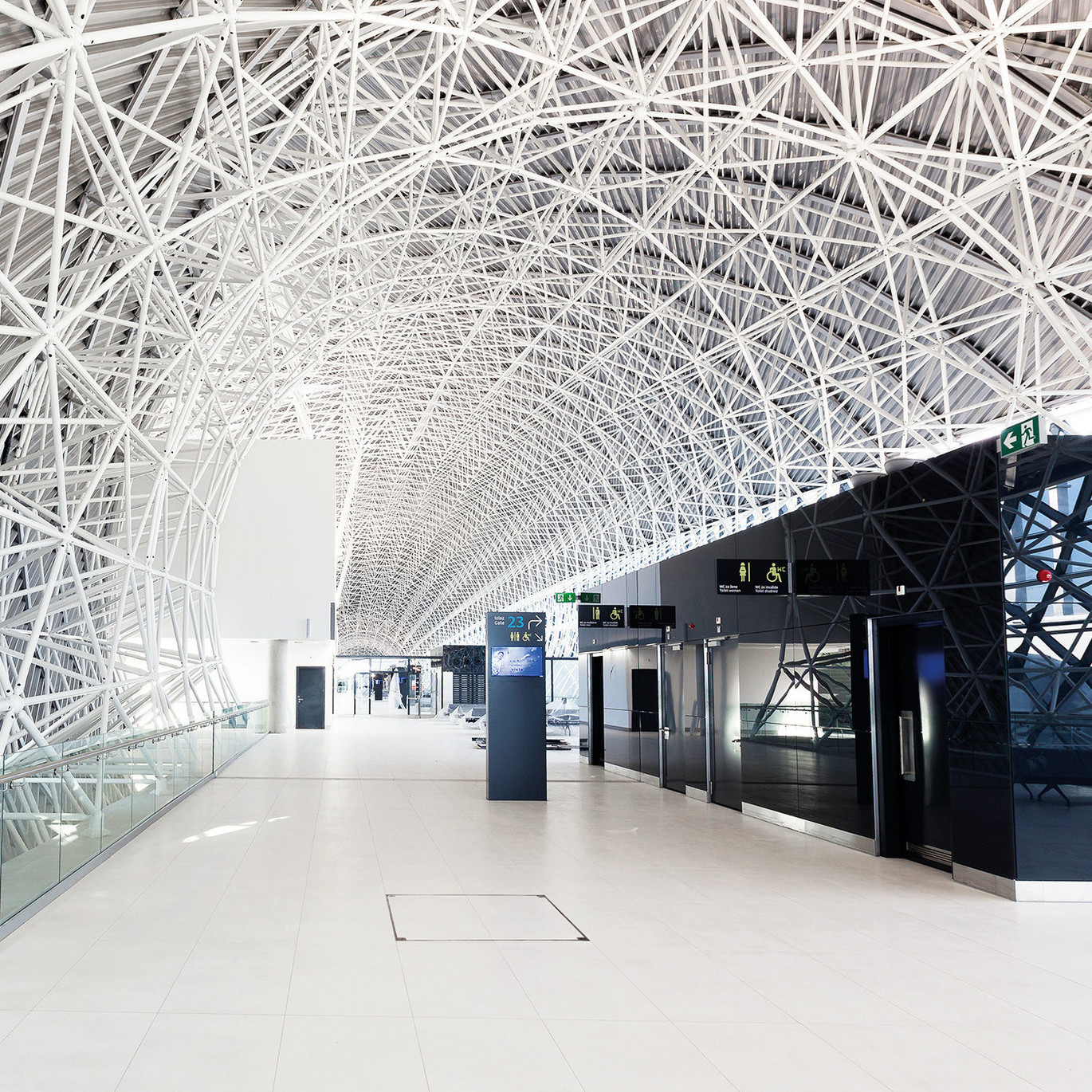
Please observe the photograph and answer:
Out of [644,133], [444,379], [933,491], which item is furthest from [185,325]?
[444,379]

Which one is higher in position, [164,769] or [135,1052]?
[164,769]

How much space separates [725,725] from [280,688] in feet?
100

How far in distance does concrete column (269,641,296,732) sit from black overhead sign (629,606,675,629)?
26364 mm

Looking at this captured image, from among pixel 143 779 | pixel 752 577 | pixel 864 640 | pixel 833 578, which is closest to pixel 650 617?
pixel 752 577

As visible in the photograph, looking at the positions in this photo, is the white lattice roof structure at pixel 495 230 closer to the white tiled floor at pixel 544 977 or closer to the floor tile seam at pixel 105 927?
the floor tile seam at pixel 105 927

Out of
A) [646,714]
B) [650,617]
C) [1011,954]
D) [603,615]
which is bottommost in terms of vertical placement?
[1011,954]

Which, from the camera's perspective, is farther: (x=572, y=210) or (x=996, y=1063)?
(x=572, y=210)

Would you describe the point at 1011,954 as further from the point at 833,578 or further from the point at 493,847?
the point at 493,847

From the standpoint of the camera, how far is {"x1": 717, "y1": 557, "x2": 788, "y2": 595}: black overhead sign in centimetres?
1419

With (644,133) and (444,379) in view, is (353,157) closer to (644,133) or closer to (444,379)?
(644,133)

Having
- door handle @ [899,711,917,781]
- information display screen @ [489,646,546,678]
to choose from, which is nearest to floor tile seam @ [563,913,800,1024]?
door handle @ [899,711,917,781]

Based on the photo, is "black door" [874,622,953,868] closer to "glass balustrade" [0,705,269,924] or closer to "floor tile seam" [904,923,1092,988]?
"floor tile seam" [904,923,1092,988]

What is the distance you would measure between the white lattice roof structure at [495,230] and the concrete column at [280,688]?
1046cm

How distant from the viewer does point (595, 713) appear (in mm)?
26109
